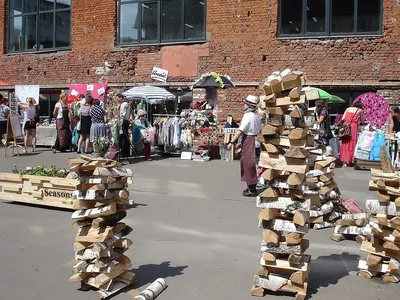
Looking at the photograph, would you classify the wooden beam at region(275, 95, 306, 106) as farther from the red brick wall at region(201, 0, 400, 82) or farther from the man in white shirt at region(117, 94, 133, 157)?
the red brick wall at region(201, 0, 400, 82)

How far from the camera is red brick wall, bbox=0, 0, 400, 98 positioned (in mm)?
13727

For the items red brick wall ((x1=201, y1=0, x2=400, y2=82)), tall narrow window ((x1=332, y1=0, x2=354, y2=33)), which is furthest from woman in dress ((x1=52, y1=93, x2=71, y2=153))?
tall narrow window ((x1=332, y1=0, x2=354, y2=33))

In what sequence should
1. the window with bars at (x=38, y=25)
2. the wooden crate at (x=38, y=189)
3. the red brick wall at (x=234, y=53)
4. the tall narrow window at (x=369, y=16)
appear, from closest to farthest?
the wooden crate at (x=38, y=189) < the red brick wall at (x=234, y=53) < the tall narrow window at (x=369, y=16) < the window with bars at (x=38, y=25)

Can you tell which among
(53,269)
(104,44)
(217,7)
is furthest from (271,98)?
(104,44)

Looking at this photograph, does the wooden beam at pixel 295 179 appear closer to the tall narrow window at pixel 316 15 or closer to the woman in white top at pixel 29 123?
the tall narrow window at pixel 316 15

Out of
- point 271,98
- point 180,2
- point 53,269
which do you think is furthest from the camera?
point 180,2

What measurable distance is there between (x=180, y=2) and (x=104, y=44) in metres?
3.20

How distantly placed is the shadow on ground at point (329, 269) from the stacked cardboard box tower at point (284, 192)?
1.27 ft

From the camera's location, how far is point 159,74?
16.3 metres

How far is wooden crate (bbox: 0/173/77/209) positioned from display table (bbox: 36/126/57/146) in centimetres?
841

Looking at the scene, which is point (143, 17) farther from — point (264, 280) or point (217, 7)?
point (264, 280)

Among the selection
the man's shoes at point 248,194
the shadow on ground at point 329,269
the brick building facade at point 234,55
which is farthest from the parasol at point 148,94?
the shadow on ground at point 329,269

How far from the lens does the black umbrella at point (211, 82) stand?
14211mm

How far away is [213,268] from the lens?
5.21 m
